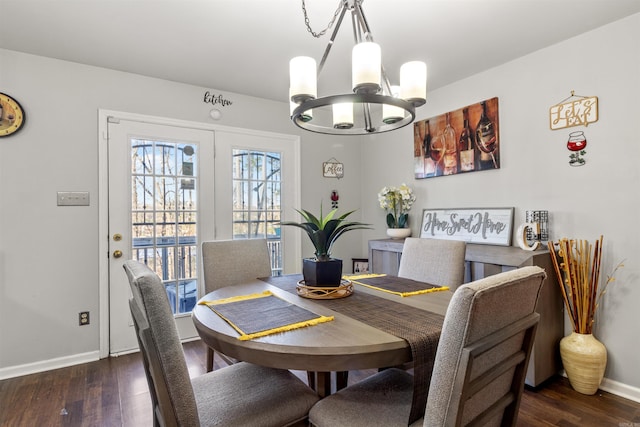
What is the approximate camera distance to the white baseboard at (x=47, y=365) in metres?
2.42

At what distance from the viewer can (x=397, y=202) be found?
138 inches

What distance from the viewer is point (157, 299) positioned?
3.12ft

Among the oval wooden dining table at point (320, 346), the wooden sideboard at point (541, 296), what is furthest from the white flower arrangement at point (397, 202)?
the oval wooden dining table at point (320, 346)

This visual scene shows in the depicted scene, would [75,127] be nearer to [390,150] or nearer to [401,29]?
[401,29]

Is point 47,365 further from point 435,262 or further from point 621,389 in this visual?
point 621,389

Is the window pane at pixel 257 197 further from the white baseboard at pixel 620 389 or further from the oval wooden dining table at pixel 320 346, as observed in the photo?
the white baseboard at pixel 620 389

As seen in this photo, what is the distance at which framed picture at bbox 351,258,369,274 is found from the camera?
150 inches

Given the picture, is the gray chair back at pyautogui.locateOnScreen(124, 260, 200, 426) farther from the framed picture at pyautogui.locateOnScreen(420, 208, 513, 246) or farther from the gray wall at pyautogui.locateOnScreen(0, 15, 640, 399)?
the framed picture at pyautogui.locateOnScreen(420, 208, 513, 246)

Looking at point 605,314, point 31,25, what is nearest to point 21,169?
point 31,25

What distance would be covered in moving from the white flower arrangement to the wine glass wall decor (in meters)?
0.23

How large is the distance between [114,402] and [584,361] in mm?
2999

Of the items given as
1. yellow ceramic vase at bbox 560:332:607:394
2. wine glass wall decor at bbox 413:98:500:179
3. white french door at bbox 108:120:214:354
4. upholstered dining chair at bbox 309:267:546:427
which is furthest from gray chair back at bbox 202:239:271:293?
yellow ceramic vase at bbox 560:332:607:394

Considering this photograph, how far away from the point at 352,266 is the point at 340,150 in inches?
56.1

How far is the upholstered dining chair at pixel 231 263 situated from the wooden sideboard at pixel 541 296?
A: 5.13 feet
